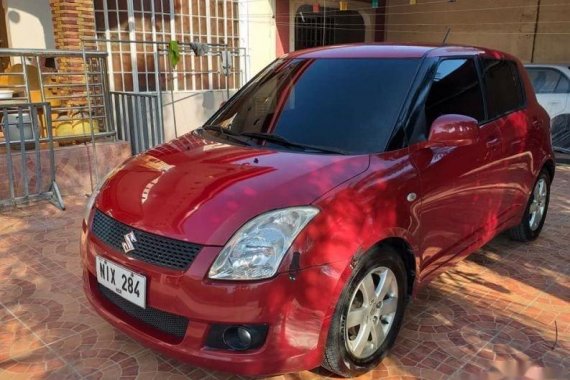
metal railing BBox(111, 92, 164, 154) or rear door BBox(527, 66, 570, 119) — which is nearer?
metal railing BBox(111, 92, 164, 154)

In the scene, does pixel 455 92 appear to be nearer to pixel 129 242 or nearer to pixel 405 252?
pixel 405 252

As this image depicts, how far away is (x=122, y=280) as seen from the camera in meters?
2.48

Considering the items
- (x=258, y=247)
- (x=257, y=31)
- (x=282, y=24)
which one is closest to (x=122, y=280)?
(x=258, y=247)

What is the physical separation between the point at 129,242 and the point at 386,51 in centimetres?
202

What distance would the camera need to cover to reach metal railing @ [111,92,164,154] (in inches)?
258

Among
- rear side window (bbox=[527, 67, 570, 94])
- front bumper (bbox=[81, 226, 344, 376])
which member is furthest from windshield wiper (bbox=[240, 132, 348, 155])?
rear side window (bbox=[527, 67, 570, 94])

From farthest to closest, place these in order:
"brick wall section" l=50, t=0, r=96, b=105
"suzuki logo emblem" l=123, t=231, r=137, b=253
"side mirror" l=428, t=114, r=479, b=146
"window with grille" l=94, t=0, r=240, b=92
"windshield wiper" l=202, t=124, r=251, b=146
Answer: "window with grille" l=94, t=0, r=240, b=92 → "brick wall section" l=50, t=0, r=96, b=105 → "windshield wiper" l=202, t=124, r=251, b=146 → "side mirror" l=428, t=114, r=479, b=146 → "suzuki logo emblem" l=123, t=231, r=137, b=253

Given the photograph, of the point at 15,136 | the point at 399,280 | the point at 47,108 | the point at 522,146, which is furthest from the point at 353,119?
the point at 15,136

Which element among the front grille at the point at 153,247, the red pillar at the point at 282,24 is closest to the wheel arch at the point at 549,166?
the front grille at the point at 153,247

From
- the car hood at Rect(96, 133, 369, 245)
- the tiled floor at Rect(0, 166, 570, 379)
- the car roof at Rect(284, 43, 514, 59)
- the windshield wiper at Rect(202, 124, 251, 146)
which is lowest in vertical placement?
the tiled floor at Rect(0, 166, 570, 379)

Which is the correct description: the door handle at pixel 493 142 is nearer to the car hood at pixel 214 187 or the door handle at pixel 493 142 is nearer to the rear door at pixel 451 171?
the rear door at pixel 451 171

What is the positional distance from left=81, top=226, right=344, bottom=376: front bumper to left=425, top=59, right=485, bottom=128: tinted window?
1431 mm

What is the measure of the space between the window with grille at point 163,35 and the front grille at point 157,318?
731 centimetres

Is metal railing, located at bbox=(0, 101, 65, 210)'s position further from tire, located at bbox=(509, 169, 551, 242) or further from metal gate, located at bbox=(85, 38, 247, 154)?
tire, located at bbox=(509, 169, 551, 242)
